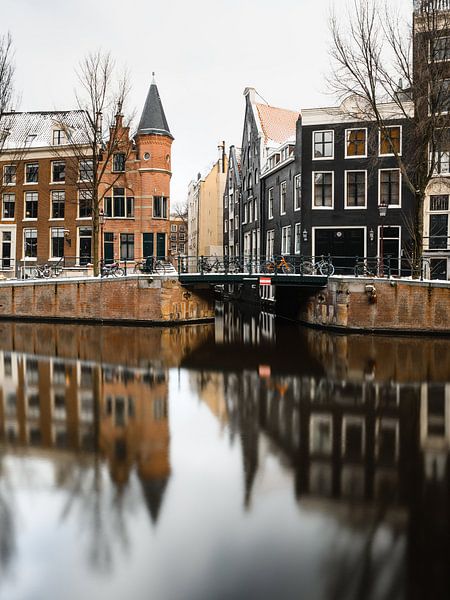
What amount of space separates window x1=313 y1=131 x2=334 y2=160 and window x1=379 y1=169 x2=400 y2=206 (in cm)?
297

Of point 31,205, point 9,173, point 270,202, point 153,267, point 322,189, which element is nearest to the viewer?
point 153,267

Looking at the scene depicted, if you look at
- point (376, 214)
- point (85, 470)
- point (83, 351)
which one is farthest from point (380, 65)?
point (85, 470)

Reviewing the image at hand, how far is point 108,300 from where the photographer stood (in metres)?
27.9

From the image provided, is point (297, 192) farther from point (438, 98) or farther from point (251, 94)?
point (251, 94)

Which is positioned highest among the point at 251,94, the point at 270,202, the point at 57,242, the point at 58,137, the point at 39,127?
the point at 251,94

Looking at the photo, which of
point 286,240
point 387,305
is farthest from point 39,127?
point 387,305

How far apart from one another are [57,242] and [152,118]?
10296 mm

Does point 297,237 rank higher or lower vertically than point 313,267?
higher

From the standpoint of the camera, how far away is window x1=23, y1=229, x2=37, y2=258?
39.0 metres

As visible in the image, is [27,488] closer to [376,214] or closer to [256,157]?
[376,214]

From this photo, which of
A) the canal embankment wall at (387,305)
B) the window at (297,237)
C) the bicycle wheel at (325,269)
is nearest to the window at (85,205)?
the window at (297,237)

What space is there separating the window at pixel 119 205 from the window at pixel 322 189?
11.9 m

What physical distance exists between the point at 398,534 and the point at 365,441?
3.34 metres

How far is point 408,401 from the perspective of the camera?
12133 millimetres
